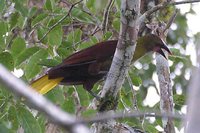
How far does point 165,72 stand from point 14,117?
2.86 ft

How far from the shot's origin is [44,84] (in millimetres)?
2449

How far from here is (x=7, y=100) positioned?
230 centimetres

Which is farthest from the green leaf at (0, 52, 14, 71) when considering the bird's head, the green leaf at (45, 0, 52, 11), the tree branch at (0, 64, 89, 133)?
the tree branch at (0, 64, 89, 133)

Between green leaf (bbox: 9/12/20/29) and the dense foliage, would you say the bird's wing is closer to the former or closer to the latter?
the dense foliage

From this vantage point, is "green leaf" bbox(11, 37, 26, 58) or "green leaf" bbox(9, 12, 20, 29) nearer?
"green leaf" bbox(11, 37, 26, 58)

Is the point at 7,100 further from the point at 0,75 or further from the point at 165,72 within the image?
the point at 0,75

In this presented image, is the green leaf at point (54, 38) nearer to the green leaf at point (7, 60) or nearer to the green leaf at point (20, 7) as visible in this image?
the green leaf at point (20, 7)

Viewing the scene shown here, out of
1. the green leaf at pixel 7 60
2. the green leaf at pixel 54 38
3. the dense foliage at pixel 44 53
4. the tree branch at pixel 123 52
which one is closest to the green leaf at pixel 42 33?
the dense foliage at pixel 44 53

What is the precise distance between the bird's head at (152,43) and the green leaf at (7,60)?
0.73m

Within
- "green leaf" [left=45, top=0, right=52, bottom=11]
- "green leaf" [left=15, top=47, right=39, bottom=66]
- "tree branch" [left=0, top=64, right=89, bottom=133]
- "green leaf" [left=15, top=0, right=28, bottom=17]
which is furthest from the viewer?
"green leaf" [left=45, top=0, right=52, bottom=11]

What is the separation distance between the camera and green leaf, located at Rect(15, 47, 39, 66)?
100 inches

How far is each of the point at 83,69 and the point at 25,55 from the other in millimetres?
345

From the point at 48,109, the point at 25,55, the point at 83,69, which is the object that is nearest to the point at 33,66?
the point at 25,55

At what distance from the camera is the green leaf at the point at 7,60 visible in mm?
2262
